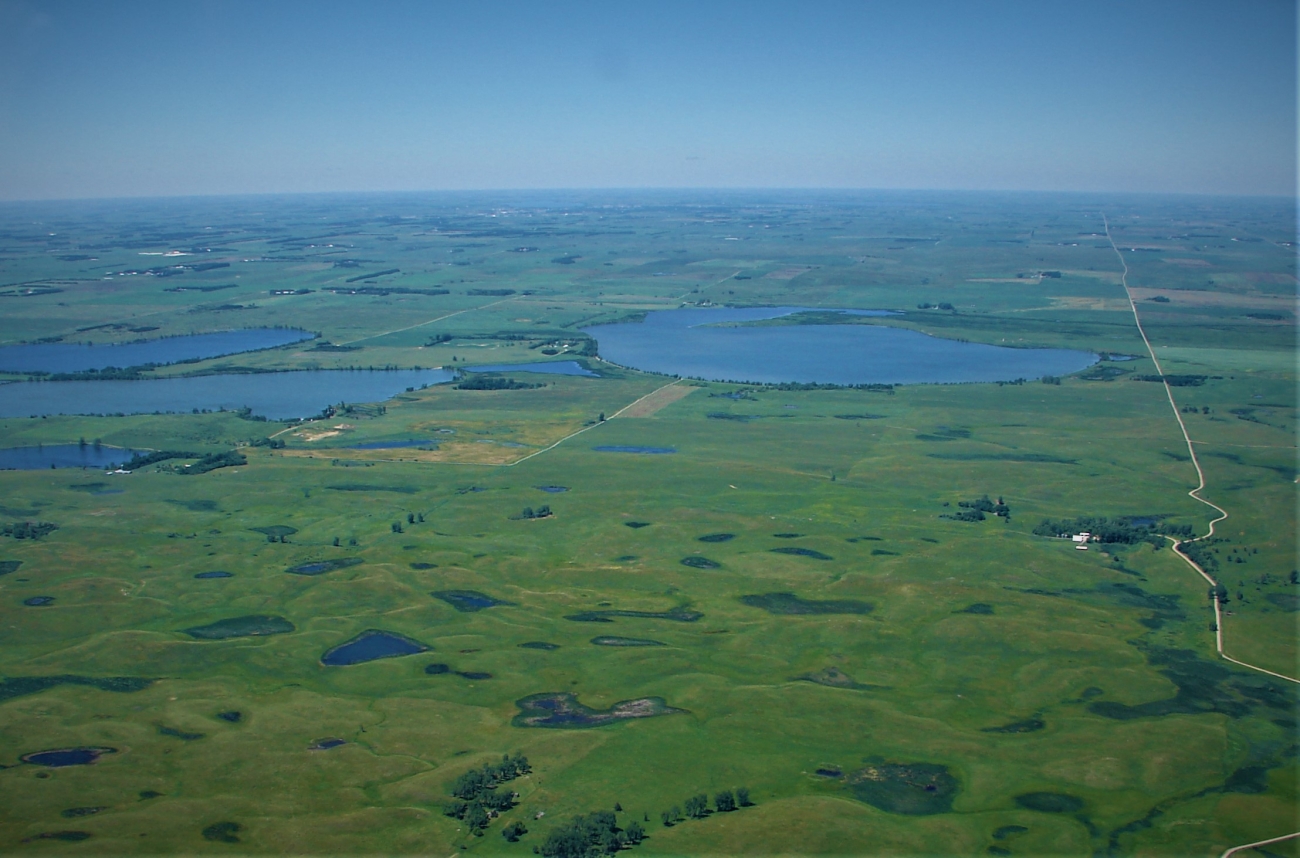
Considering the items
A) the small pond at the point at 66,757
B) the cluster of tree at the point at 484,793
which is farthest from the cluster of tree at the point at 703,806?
the small pond at the point at 66,757

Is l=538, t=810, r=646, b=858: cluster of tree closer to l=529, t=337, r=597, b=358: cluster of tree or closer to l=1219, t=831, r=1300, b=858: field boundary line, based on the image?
l=1219, t=831, r=1300, b=858: field boundary line

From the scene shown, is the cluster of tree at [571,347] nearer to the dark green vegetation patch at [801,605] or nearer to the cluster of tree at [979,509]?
the cluster of tree at [979,509]

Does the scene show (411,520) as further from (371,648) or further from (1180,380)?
(1180,380)

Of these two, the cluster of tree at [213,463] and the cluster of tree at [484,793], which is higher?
the cluster of tree at [213,463]

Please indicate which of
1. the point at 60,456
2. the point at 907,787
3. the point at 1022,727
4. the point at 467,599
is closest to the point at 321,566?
the point at 467,599

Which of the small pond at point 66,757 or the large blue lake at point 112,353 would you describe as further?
the large blue lake at point 112,353
